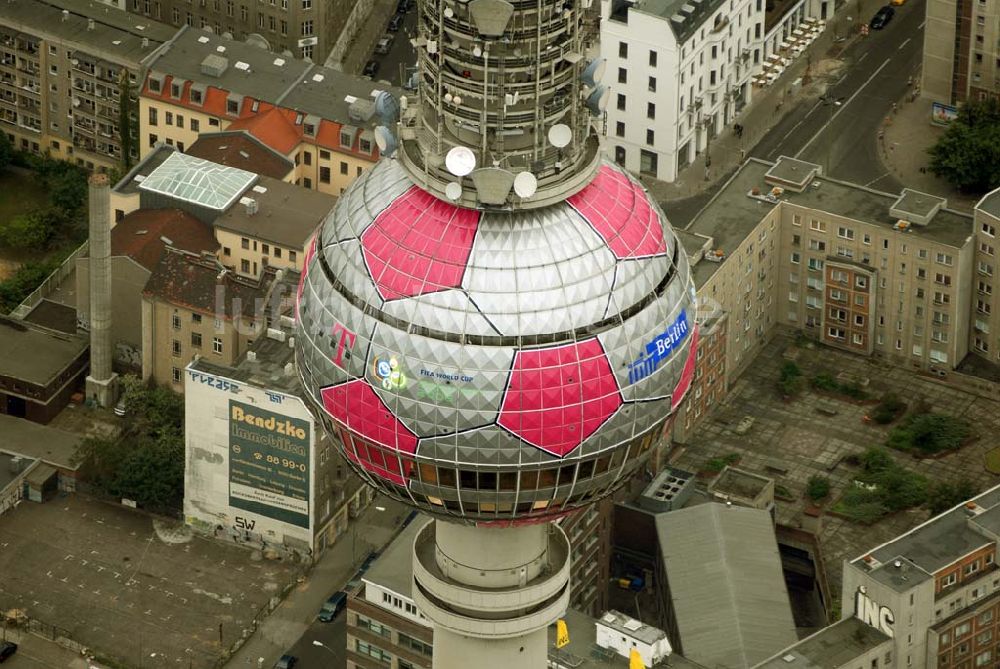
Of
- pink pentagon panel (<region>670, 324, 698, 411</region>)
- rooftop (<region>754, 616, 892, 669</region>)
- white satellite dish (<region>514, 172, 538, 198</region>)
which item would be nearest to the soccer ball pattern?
pink pentagon panel (<region>670, 324, 698, 411</region>)

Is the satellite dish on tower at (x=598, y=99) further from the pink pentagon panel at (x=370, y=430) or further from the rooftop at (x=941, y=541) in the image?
the rooftop at (x=941, y=541)

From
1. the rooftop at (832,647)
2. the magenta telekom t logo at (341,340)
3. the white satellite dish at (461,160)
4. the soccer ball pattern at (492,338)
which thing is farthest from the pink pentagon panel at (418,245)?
the rooftop at (832,647)

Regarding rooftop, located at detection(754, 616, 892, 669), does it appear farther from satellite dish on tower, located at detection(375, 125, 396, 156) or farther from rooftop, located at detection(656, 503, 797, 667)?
satellite dish on tower, located at detection(375, 125, 396, 156)

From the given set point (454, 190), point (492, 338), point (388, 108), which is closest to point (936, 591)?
point (388, 108)

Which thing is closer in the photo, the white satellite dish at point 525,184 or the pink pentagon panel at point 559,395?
the pink pentagon panel at point 559,395

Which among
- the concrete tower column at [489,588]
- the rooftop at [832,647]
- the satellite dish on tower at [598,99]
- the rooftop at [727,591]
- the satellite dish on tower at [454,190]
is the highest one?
the satellite dish on tower at [598,99]

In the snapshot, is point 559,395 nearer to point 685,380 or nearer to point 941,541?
point 685,380
